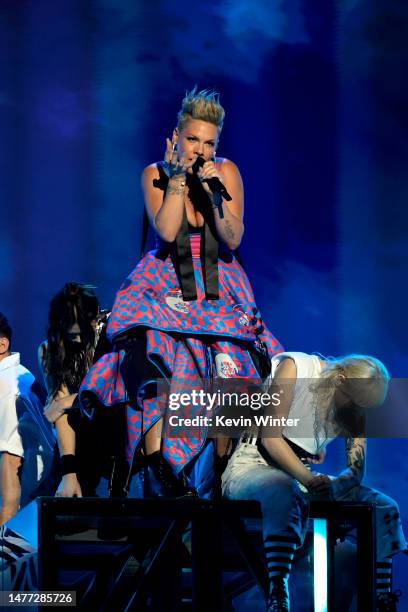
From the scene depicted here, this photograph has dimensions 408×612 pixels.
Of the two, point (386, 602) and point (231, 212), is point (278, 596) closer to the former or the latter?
point (386, 602)

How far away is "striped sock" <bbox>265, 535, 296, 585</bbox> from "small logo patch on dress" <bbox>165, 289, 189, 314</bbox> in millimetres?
818

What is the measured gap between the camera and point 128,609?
271 centimetres

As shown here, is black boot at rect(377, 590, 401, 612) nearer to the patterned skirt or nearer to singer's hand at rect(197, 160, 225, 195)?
the patterned skirt

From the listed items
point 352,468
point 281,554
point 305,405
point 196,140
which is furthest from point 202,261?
point 281,554

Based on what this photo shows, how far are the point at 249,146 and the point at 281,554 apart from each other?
1.96 meters

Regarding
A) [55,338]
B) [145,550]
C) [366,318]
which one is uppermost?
[366,318]

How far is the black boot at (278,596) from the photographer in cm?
269

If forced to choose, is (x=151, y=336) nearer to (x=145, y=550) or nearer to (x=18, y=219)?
(x=145, y=550)

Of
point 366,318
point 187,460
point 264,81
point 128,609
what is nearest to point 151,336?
point 187,460

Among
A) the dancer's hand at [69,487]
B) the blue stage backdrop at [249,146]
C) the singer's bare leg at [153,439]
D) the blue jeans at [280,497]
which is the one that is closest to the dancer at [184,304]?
the singer's bare leg at [153,439]

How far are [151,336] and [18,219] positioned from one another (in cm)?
131

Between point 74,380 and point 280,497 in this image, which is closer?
point 280,497

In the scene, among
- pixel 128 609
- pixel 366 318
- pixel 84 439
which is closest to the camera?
pixel 128 609

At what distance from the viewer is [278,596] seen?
2.71 m
